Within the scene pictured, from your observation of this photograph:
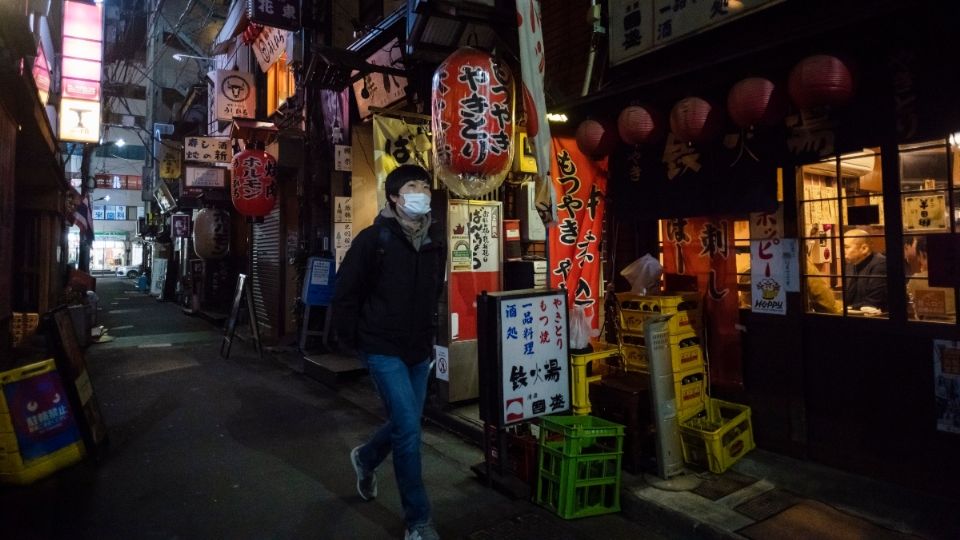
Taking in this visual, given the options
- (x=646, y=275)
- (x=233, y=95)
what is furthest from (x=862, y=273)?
(x=233, y=95)

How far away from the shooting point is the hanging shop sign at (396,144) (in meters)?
7.88

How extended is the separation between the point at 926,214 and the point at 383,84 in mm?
8900

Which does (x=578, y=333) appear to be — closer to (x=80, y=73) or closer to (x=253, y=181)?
(x=253, y=181)

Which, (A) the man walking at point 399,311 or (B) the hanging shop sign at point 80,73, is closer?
(A) the man walking at point 399,311

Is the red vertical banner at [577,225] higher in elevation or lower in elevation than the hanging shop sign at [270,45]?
lower

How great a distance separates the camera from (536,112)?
5777 mm

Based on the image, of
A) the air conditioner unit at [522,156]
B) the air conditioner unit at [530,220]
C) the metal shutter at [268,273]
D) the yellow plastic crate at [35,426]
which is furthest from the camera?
the metal shutter at [268,273]

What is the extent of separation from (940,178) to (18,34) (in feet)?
34.2

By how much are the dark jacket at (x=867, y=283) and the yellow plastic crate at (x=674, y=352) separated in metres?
1.59

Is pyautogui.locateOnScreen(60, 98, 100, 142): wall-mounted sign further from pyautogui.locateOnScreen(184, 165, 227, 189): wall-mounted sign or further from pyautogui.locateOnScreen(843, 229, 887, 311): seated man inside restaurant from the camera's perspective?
pyautogui.locateOnScreen(843, 229, 887, 311): seated man inside restaurant

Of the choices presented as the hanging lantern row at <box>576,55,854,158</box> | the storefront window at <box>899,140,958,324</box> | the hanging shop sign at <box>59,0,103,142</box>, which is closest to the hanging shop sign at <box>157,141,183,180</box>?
the hanging shop sign at <box>59,0,103,142</box>

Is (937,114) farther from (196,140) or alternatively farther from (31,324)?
(196,140)

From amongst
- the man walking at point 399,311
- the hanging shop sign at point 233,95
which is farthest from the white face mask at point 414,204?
the hanging shop sign at point 233,95

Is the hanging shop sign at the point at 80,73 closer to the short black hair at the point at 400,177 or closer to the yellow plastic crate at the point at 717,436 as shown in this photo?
the short black hair at the point at 400,177
